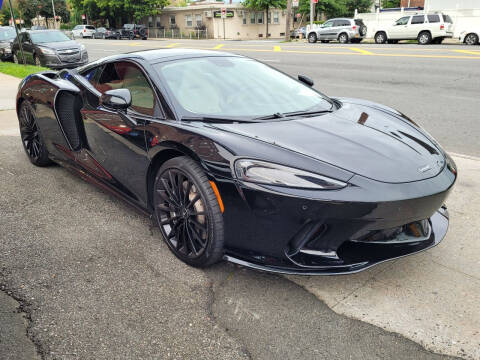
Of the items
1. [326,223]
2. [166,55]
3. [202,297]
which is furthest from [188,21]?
[326,223]

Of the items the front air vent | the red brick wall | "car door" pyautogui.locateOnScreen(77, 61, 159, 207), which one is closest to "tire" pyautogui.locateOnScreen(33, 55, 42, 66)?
the front air vent

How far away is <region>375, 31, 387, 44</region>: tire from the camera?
25828 millimetres

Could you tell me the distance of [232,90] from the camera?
11.0ft

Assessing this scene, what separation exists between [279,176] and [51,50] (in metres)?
14.4

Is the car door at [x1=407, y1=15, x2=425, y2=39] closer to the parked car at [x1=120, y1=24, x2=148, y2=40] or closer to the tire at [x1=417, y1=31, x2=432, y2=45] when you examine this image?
the tire at [x1=417, y1=31, x2=432, y2=45]

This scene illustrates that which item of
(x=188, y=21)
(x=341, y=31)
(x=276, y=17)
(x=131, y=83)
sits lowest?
(x=341, y=31)

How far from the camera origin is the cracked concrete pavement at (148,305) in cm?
222

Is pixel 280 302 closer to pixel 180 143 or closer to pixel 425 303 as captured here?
pixel 425 303

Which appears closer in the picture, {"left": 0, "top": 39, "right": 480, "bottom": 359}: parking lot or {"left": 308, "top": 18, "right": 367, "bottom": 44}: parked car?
{"left": 0, "top": 39, "right": 480, "bottom": 359}: parking lot

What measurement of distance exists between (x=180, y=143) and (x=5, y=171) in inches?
121

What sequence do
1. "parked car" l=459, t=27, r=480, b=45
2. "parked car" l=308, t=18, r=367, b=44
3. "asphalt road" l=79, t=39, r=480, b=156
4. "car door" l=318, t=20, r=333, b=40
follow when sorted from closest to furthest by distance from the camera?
"asphalt road" l=79, t=39, r=480, b=156, "parked car" l=459, t=27, r=480, b=45, "parked car" l=308, t=18, r=367, b=44, "car door" l=318, t=20, r=333, b=40

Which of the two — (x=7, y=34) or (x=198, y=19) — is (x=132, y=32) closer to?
(x=198, y=19)

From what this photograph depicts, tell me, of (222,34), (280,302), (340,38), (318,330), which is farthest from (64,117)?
(222,34)

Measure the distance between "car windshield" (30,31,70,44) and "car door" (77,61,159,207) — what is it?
13.2m
